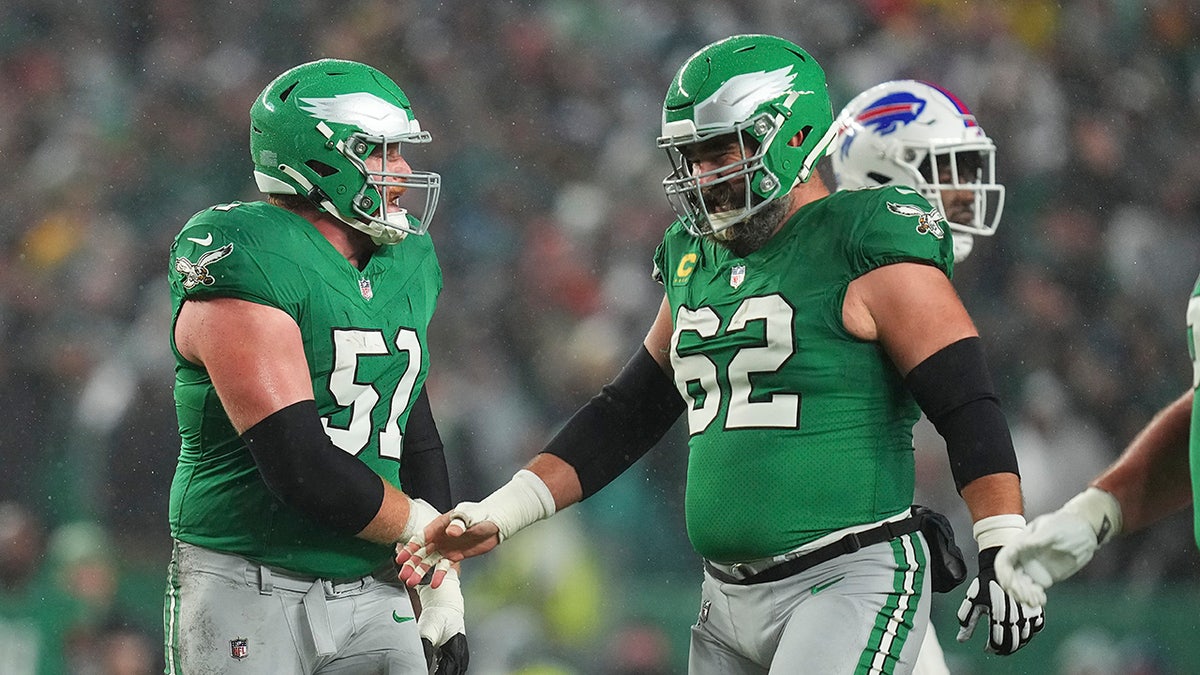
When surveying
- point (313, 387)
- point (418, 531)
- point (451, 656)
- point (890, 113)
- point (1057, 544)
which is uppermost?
point (890, 113)

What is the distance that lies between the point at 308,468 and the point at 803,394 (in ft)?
2.41

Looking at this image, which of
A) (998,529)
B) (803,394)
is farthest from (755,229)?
(998,529)

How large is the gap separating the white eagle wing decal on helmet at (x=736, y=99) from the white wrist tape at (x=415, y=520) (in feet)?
2.44

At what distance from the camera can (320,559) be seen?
214 centimetres

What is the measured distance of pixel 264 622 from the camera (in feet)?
6.93

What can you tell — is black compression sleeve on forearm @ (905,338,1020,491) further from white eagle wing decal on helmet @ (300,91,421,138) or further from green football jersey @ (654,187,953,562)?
white eagle wing decal on helmet @ (300,91,421,138)

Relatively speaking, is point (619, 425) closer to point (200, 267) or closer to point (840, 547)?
Result: point (840, 547)

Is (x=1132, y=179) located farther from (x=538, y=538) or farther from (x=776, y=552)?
(x=776, y=552)

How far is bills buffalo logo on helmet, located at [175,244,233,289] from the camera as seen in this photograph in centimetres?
210

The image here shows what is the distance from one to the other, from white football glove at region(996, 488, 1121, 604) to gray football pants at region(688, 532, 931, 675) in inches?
11.7

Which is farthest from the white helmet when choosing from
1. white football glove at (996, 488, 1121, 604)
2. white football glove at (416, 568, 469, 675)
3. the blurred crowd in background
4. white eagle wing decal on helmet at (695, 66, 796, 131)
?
the blurred crowd in background

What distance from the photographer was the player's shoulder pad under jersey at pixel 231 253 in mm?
2098

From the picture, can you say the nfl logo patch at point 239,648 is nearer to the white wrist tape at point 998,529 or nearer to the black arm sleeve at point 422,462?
the black arm sleeve at point 422,462

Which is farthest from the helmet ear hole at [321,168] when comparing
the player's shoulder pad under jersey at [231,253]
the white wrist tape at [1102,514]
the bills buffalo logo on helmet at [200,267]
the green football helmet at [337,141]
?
the white wrist tape at [1102,514]
